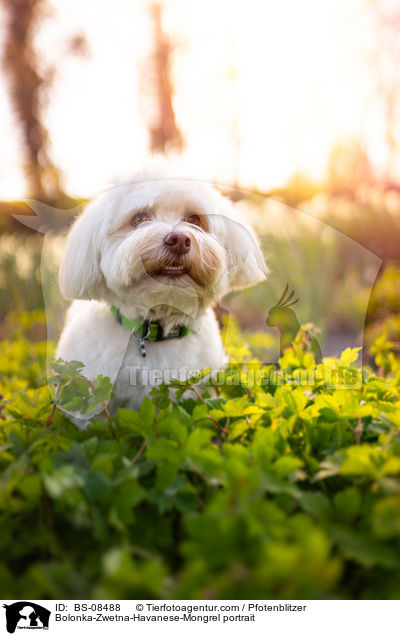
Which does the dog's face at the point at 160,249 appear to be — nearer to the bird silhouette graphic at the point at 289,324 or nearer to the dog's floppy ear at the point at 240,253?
the dog's floppy ear at the point at 240,253

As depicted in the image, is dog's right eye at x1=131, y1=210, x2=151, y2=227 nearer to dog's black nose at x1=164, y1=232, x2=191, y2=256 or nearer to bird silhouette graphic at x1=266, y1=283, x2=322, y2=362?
dog's black nose at x1=164, y1=232, x2=191, y2=256

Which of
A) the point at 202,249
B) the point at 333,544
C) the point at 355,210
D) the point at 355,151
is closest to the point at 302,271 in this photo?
the point at 202,249

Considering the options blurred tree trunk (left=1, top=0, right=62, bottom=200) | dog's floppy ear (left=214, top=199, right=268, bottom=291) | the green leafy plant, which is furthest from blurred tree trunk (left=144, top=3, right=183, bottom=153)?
the green leafy plant

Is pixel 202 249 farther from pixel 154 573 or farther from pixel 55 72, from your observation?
pixel 55 72

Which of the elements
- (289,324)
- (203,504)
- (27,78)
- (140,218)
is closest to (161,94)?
(27,78)

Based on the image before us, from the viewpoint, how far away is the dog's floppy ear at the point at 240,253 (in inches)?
91.9

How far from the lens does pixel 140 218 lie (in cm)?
227

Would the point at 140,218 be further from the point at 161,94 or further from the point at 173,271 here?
the point at 161,94

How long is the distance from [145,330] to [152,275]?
10.8 inches

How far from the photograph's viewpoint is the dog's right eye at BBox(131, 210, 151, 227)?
2.26 m

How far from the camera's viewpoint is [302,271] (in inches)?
139
